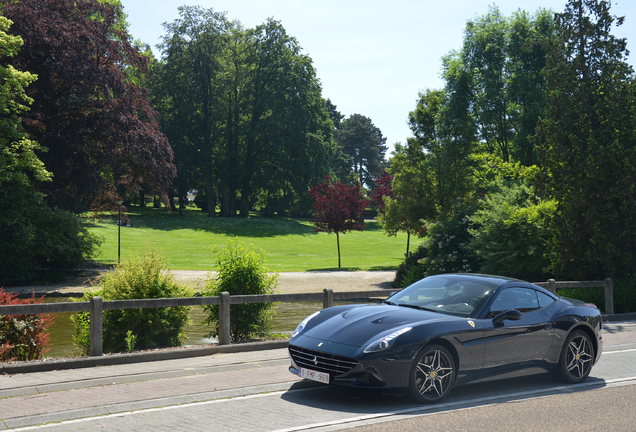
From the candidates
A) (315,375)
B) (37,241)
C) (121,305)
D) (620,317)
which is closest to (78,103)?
(37,241)

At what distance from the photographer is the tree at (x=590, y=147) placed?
74.0ft

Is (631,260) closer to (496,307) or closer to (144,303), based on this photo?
(496,307)

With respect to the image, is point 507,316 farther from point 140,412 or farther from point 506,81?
point 506,81

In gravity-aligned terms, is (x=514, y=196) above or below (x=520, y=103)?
below

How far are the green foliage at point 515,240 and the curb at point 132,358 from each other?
609 inches

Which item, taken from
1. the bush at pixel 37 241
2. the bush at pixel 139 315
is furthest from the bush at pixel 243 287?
the bush at pixel 37 241

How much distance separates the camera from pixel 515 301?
9.72 metres

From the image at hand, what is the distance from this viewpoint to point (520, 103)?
43500 millimetres

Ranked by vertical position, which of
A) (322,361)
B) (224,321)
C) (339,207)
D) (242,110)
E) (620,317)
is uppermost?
(242,110)

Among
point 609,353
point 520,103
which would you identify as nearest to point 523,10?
point 520,103

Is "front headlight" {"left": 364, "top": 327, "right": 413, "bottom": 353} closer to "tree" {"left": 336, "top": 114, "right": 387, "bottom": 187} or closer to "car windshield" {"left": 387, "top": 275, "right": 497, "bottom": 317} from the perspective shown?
"car windshield" {"left": 387, "top": 275, "right": 497, "bottom": 317}

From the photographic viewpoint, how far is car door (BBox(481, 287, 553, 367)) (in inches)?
358

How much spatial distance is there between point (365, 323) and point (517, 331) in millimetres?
2201

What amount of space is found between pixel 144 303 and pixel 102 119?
2912 cm
